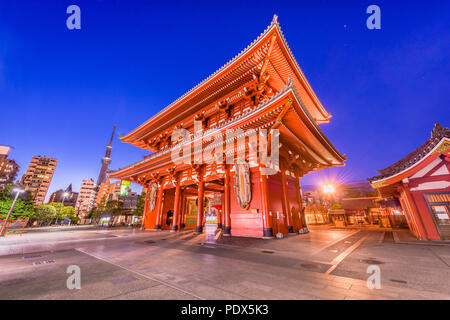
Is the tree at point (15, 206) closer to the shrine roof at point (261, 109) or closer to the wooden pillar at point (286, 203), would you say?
the shrine roof at point (261, 109)

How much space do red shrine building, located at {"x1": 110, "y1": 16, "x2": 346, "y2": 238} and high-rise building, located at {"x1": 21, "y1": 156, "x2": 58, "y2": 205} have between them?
3554 inches

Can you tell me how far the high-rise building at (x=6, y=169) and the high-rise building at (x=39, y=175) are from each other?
1166 cm

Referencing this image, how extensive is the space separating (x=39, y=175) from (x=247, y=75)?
104m

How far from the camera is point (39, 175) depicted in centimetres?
7312

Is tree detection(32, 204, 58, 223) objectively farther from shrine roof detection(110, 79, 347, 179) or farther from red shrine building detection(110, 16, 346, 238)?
red shrine building detection(110, 16, 346, 238)

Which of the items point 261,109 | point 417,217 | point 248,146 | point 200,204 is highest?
point 261,109

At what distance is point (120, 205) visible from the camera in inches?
1423

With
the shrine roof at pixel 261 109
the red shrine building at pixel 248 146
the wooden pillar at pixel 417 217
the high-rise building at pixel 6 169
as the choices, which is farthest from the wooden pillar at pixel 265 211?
the high-rise building at pixel 6 169

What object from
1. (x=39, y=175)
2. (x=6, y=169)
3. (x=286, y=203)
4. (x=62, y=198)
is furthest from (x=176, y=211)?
(x=62, y=198)

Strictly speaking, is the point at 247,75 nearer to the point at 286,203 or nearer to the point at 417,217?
the point at 286,203

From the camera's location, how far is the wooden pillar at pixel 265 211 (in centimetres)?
839

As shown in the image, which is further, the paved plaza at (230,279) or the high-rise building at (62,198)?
the high-rise building at (62,198)
